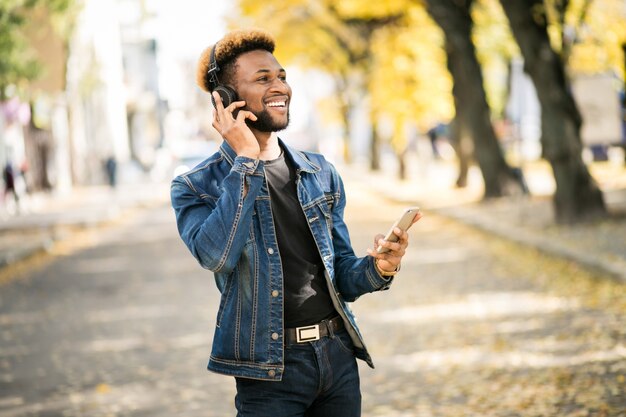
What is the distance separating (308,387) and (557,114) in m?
14.7

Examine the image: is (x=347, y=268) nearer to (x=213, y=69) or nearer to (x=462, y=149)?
(x=213, y=69)

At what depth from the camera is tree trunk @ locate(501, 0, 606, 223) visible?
1723 cm

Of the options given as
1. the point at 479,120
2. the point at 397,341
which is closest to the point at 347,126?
the point at 479,120

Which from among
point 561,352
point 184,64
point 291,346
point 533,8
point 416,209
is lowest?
point 561,352

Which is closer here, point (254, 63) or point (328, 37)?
point (254, 63)

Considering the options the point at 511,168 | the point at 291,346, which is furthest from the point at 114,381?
the point at 511,168

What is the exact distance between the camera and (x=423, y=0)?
22.4 metres

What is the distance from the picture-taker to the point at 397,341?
358 inches

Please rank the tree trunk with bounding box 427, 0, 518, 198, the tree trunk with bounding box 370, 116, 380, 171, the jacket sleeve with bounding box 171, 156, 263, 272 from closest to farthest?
1. the jacket sleeve with bounding box 171, 156, 263, 272
2. the tree trunk with bounding box 427, 0, 518, 198
3. the tree trunk with bounding box 370, 116, 380, 171

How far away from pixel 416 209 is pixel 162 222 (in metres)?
23.5

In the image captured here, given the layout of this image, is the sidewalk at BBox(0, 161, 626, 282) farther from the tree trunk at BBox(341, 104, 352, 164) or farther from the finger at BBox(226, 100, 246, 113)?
the finger at BBox(226, 100, 246, 113)

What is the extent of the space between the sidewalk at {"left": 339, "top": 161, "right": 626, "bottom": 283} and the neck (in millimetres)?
8717

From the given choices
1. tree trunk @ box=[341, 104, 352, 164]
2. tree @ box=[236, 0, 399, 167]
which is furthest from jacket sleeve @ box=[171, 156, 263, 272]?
tree trunk @ box=[341, 104, 352, 164]

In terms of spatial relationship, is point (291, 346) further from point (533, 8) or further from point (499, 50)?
point (499, 50)
